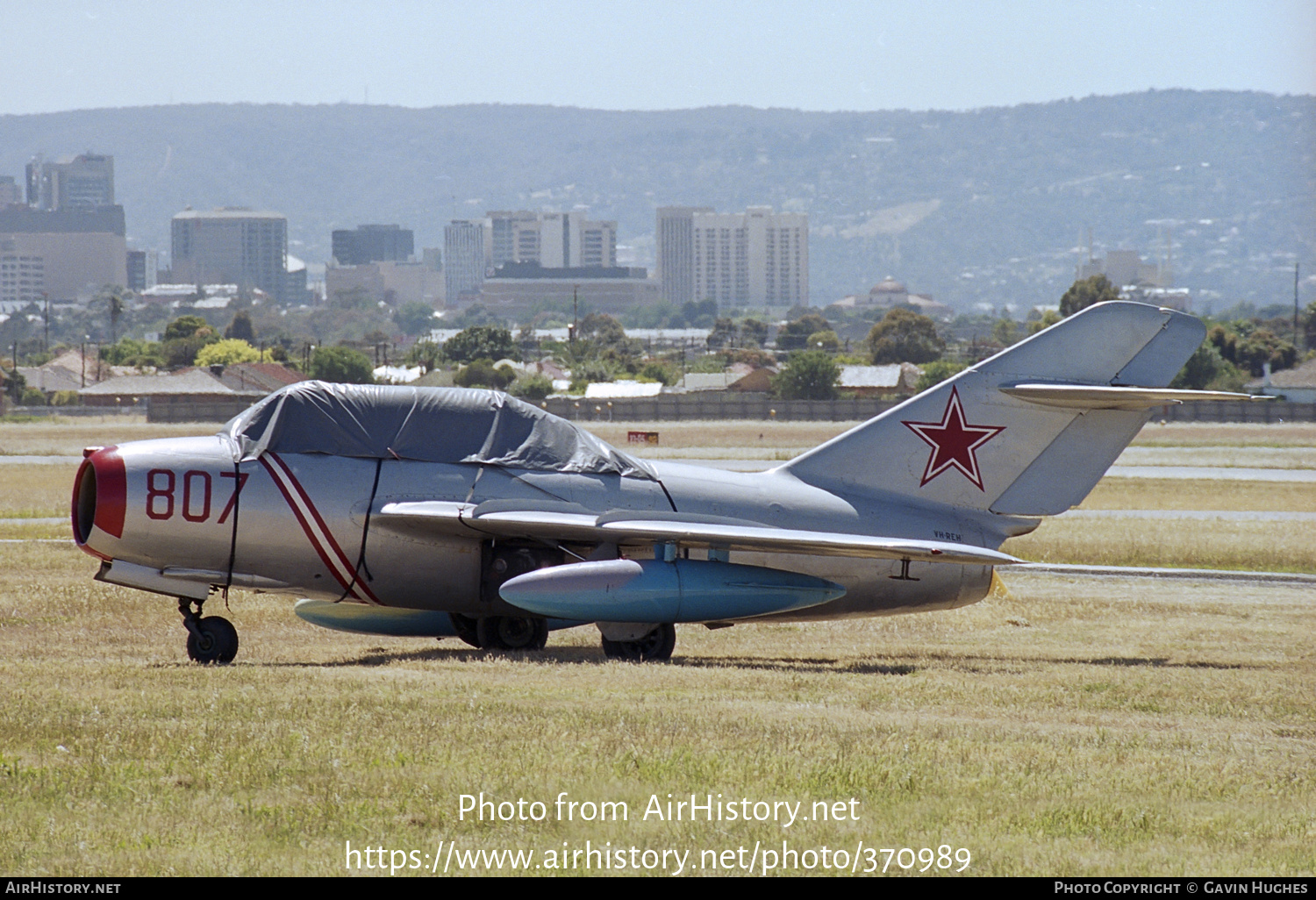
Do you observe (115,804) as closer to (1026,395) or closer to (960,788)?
(960,788)

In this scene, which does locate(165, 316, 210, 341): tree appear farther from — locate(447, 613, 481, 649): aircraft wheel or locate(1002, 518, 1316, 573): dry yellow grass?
locate(447, 613, 481, 649): aircraft wheel

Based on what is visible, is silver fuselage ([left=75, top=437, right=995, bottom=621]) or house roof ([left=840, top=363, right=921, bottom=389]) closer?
silver fuselage ([left=75, top=437, right=995, bottom=621])

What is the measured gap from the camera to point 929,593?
1717 centimetres

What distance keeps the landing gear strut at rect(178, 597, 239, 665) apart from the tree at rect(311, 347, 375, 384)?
11880cm

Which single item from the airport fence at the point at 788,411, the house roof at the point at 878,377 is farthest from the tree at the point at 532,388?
the house roof at the point at 878,377

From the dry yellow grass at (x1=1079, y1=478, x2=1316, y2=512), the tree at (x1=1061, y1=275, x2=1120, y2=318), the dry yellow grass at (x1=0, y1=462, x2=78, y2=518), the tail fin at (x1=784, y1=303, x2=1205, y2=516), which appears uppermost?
the tree at (x1=1061, y1=275, x2=1120, y2=318)

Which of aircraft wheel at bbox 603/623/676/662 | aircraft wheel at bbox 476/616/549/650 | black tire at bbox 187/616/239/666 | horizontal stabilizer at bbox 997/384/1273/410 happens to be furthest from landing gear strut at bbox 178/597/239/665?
horizontal stabilizer at bbox 997/384/1273/410

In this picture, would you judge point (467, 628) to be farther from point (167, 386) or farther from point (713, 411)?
point (167, 386)

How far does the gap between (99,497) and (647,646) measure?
5.72m

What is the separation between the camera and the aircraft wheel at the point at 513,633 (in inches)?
647

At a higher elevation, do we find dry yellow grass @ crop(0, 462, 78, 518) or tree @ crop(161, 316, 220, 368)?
tree @ crop(161, 316, 220, 368)

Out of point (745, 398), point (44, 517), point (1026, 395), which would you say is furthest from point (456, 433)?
point (745, 398)

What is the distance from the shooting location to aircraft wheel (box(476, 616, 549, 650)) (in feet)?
53.9

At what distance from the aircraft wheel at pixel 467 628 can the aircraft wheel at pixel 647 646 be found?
5.56ft
